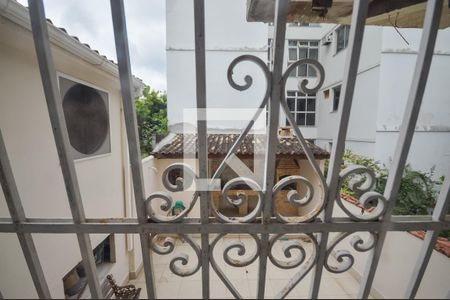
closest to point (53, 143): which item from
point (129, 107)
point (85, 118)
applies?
point (85, 118)

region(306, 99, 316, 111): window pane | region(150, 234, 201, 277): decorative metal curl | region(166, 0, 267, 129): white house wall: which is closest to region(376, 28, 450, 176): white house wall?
region(150, 234, 201, 277): decorative metal curl

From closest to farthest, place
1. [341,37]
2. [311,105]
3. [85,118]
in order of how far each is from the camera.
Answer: [85,118] → [341,37] → [311,105]

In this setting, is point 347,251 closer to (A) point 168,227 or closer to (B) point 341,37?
(A) point 168,227

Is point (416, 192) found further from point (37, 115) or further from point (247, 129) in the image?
point (37, 115)

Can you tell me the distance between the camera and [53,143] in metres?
2.45

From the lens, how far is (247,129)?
73cm

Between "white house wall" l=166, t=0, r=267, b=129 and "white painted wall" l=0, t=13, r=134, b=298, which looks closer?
"white painted wall" l=0, t=13, r=134, b=298

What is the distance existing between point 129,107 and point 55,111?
0.79 ft

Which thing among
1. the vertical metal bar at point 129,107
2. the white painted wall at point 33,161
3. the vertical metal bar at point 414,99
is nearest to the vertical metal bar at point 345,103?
the vertical metal bar at point 414,99

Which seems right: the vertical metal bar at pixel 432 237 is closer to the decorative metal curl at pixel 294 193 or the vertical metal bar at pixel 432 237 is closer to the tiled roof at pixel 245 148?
the decorative metal curl at pixel 294 193

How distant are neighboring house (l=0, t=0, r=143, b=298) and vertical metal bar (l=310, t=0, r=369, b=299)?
2.06 m

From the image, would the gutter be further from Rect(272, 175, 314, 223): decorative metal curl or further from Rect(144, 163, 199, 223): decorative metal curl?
Rect(272, 175, 314, 223): decorative metal curl

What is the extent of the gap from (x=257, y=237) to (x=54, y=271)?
2706mm

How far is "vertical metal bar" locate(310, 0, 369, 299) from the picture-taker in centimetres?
68
